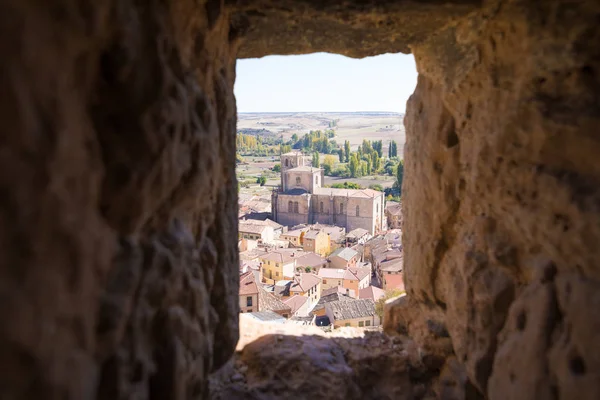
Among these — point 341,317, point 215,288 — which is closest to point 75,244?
point 215,288

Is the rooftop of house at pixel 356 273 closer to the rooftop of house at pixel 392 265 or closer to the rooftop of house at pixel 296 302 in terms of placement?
the rooftop of house at pixel 392 265

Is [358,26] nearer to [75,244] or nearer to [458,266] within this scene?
[458,266]

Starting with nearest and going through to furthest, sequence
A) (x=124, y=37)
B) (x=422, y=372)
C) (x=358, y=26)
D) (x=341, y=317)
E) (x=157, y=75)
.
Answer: (x=124, y=37), (x=157, y=75), (x=358, y=26), (x=422, y=372), (x=341, y=317)

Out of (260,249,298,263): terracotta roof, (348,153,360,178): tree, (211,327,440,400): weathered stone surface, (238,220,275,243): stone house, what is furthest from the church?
(211,327,440,400): weathered stone surface

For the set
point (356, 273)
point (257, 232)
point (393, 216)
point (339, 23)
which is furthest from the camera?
point (393, 216)

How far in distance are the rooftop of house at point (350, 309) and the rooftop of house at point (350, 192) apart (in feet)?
67.5

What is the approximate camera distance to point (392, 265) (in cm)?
1984

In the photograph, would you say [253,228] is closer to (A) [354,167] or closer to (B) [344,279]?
(B) [344,279]

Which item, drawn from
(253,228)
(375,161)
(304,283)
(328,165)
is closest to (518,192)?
(304,283)

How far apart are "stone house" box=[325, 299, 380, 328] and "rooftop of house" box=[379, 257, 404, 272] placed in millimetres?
4306

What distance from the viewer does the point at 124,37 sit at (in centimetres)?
133

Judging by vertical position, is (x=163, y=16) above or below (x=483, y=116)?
above

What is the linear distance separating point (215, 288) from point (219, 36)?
1167 mm

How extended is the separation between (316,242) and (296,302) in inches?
428
